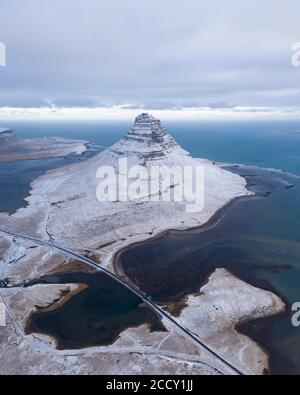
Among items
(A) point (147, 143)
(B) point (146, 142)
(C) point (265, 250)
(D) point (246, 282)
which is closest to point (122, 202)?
(A) point (147, 143)

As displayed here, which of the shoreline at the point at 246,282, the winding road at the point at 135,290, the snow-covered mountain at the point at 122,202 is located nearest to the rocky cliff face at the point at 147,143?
the snow-covered mountain at the point at 122,202

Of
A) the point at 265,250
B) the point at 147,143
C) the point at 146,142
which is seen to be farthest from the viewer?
the point at 146,142

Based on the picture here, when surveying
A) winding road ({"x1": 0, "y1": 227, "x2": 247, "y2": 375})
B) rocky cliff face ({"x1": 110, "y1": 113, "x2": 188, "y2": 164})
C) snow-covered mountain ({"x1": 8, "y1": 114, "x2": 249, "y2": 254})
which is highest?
rocky cliff face ({"x1": 110, "y1": 113, "x2": 188, "y2": 164})

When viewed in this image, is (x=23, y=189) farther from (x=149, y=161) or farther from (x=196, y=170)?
(x=196, y=170)

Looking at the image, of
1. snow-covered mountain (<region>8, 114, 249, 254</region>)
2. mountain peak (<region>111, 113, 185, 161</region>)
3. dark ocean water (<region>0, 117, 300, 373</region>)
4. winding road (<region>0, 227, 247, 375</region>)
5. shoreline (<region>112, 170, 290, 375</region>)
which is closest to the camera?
winding road (<region>0, 227, 247, 375</region>)

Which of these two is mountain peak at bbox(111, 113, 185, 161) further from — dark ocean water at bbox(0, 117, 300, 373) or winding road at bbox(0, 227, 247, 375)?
winding road at bbox(0, 227, 247, 375)

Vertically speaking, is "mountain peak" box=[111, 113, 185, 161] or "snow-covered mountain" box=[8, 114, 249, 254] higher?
"mountain peak" box=[111, 113, 185, 161]

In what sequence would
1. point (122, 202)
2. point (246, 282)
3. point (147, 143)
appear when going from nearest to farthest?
point (246, 282) < point (122, 202) < point (147, 143)

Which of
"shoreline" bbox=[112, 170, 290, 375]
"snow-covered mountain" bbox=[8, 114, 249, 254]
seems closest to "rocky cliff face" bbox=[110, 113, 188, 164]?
"snow-covered mountain" bbox=[8, 114, 249, 254]

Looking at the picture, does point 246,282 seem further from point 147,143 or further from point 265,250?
point 147,143

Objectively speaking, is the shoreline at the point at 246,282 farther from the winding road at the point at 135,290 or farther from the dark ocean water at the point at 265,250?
the winding road at the point at 135,290
